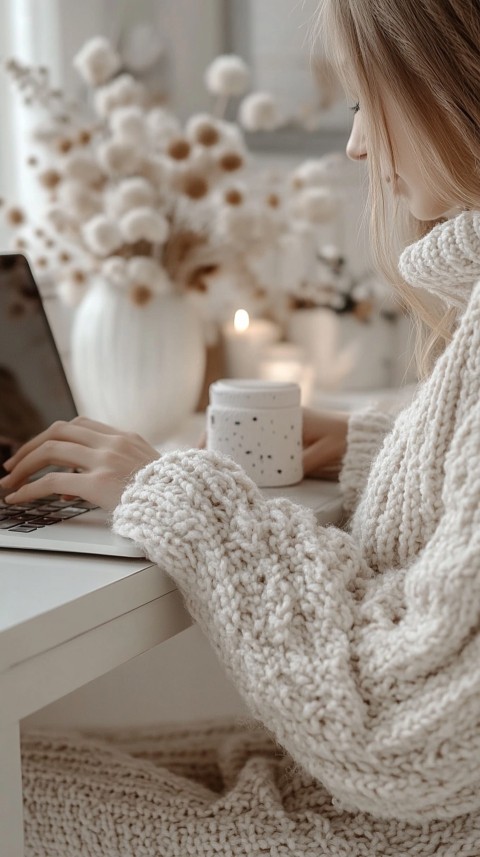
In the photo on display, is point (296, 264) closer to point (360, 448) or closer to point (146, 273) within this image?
point (146, 273)

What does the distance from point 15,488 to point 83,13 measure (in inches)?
44.0

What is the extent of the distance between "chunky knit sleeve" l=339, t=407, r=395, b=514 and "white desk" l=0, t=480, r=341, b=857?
25 cm

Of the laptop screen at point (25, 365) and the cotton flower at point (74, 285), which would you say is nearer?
the laptop screen at point (25, 365)

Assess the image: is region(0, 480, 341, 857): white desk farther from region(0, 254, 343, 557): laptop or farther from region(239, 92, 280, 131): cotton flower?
region(239, 92, 280, 131): cotton flower

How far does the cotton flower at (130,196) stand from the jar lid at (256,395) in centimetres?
40

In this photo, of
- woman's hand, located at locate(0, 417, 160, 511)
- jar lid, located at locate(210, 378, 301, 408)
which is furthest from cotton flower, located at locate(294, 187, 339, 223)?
woman's hand, located at locate(0, 417, 160, 511)

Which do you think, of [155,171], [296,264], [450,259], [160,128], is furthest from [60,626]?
[296,264]

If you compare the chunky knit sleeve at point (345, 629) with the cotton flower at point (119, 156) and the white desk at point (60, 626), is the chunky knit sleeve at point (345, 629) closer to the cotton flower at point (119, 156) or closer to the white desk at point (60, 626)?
the white desk at point (60, 626)

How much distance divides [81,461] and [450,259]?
0.32m

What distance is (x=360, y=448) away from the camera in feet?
2.92

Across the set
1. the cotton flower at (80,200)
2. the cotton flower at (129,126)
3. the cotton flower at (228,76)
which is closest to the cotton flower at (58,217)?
the cotton flower at (80,200)

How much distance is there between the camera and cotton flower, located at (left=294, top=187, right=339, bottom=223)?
53.8 inches

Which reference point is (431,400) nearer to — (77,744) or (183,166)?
(77,744)

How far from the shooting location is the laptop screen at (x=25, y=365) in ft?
2.95
